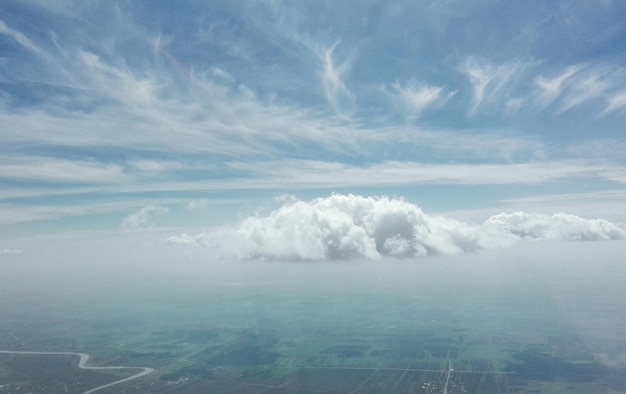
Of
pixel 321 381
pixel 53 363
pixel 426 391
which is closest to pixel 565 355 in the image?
pixel 426 391

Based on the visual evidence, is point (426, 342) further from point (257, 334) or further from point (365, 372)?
point (257, 334)

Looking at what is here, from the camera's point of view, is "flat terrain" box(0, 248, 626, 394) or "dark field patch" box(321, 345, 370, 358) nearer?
"flat terrain" box(0, 248, 626, 394)

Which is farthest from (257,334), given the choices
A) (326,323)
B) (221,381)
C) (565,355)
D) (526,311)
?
(526,311)

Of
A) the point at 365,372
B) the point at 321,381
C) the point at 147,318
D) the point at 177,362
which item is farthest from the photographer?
the point at 147,318

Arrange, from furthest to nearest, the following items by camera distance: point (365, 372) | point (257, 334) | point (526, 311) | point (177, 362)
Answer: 1. point (526, 311)
2. point (257, 334)
3. point (177, 362)
4. point (365, 372)

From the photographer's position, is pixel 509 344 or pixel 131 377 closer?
pixel 131 377

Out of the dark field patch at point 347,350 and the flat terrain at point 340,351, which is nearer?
the flat terrain at point 340,351

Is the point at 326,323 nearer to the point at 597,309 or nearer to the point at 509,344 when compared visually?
the point at 509,344

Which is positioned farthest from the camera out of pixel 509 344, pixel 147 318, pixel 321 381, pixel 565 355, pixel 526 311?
pixel 147 318

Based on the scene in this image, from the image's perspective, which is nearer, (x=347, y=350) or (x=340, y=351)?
(x=340, y=351)
